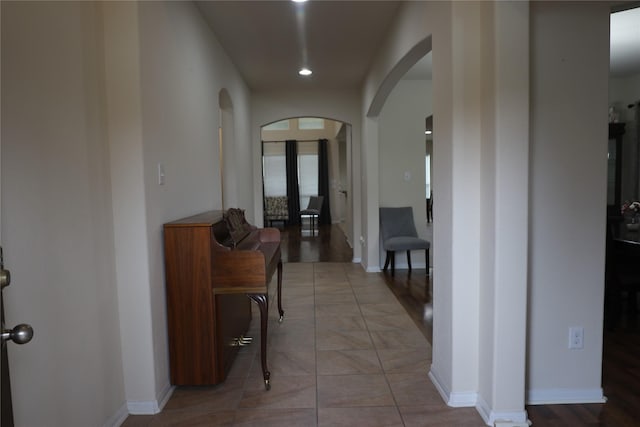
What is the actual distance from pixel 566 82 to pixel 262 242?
2.44 meters

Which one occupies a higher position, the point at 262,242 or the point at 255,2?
the point at 255,2

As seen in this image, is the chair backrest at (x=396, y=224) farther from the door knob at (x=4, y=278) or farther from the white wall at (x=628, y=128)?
the door knob at (x=4, y=278)

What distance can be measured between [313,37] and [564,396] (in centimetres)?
354

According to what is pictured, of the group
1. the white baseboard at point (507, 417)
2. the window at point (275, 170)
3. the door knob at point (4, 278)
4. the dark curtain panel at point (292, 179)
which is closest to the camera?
the door knob at point (4, 278)

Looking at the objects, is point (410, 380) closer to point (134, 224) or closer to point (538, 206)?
point (538, 206)

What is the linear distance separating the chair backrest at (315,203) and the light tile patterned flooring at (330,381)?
6996 millimetres

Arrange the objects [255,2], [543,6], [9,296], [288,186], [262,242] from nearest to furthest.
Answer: [9,296], [543,6], [255,2], [262,242], [288,186]

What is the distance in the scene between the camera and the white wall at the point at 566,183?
7.06ft

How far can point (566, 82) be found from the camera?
7.10 ft

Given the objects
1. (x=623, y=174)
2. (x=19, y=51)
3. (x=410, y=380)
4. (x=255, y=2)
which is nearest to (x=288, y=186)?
(x=623, y=174)

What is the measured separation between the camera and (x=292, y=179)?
12047mm

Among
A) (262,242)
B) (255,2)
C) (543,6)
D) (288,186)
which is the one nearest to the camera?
(543,6)

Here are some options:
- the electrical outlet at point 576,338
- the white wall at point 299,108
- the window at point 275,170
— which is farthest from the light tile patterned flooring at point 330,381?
the window at point 275,170

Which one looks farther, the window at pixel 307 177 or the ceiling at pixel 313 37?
the window at pixel 307 177
